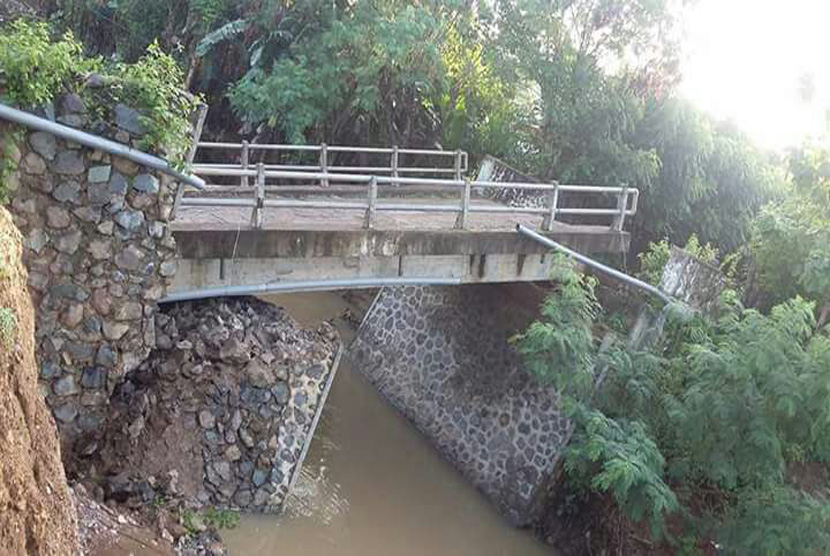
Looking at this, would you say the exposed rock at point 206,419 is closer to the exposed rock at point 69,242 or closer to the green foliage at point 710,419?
the exposed rock at point 69,242

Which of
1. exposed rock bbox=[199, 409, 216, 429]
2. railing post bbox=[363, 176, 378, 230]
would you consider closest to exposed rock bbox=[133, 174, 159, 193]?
exposed rock bbox=[199, 409, 216, 429]

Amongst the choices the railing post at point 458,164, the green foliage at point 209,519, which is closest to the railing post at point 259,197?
the green foliage at point 209,519

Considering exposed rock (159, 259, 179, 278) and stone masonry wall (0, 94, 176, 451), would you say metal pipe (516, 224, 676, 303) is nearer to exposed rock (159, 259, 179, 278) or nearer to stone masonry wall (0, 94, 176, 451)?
exposed rock (159, 259, 179, 278)

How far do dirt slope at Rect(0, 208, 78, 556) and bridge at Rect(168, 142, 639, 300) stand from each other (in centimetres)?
253

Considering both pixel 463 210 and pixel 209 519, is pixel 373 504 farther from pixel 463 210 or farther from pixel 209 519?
pixel 463 210

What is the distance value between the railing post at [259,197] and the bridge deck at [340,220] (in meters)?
0.11

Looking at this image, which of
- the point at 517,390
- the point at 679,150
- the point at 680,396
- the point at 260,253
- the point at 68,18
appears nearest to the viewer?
the point at 260,253

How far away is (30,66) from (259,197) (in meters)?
2.68

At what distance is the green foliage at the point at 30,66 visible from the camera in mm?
6520

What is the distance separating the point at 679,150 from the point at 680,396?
6.73m

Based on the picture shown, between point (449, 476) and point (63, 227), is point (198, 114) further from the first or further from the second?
point (449, 476)

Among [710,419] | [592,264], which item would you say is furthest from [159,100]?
[710,419]

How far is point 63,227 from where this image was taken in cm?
720

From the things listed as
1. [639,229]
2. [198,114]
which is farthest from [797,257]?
[198,114]
